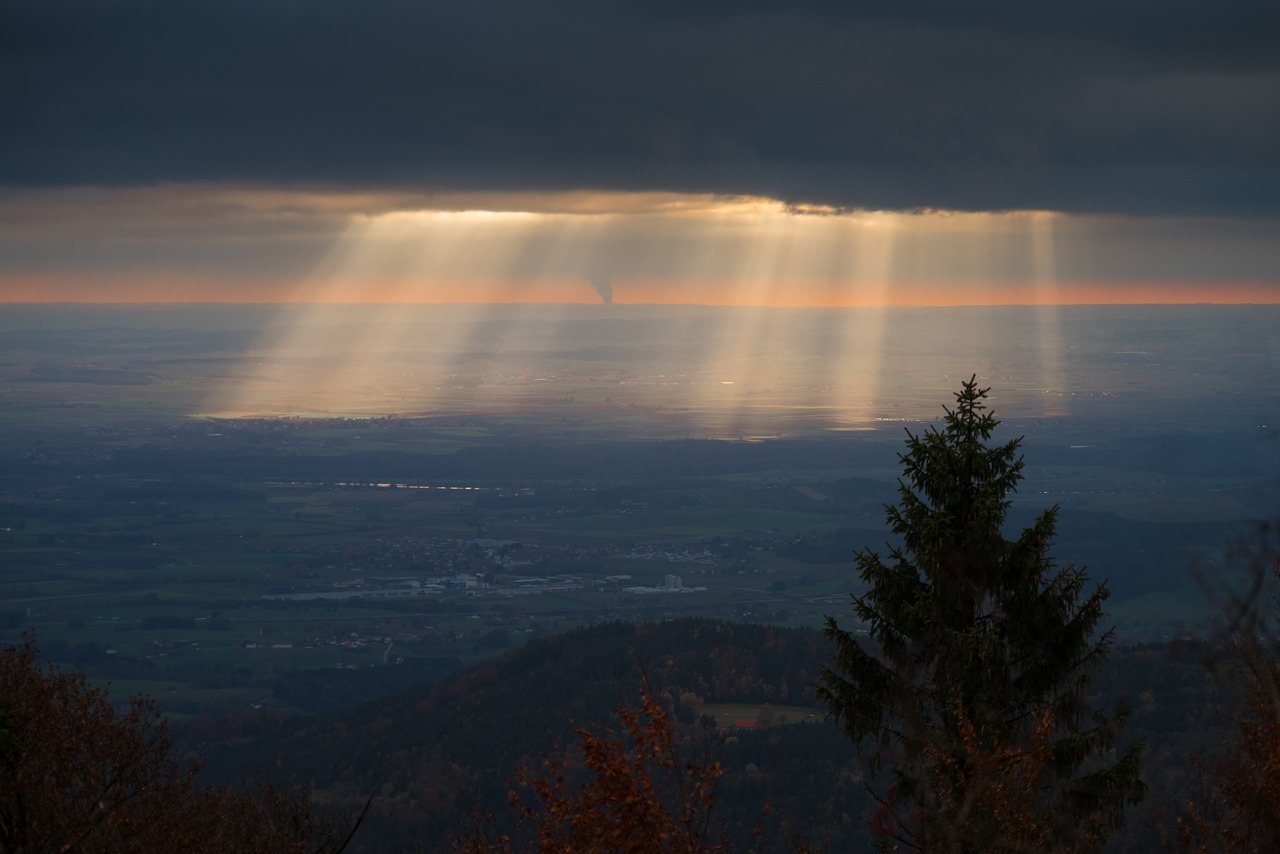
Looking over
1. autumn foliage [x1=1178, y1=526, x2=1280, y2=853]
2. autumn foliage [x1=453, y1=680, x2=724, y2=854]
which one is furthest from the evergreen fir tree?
autumn foliage [x1=453, y1=680, x2=724, y2=854]

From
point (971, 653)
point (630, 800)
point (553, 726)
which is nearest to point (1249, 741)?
point (971, 653)

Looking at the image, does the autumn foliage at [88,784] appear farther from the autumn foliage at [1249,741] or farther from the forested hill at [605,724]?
the forested hill at [605,724]

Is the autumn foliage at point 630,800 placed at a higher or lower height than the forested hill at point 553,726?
higher

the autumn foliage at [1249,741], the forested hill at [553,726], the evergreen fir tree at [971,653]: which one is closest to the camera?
the autumn foliage at [1249,741]

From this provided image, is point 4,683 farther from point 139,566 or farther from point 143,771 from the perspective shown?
point 139,566

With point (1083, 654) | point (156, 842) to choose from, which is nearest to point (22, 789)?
point (156, 842)

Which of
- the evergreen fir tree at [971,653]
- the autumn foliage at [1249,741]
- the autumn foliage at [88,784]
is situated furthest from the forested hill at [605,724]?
the autumn foliage at [1249,741]
